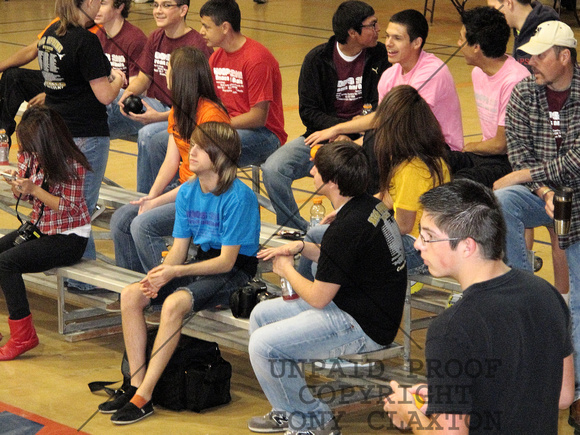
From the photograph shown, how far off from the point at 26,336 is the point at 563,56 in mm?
2959

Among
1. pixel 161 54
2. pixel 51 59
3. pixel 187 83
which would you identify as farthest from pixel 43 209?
pixel 161 54

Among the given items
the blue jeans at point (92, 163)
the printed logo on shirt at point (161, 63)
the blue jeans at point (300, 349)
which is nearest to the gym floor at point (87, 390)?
the blue jeans at point (300, 349)

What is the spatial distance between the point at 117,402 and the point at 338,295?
1.17 metres

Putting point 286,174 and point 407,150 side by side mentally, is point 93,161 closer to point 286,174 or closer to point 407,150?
point 286,174

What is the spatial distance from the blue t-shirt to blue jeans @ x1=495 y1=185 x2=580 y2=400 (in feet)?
3.72

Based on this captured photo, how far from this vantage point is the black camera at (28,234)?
483 cm

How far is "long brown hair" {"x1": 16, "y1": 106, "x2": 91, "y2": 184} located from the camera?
15.5ft

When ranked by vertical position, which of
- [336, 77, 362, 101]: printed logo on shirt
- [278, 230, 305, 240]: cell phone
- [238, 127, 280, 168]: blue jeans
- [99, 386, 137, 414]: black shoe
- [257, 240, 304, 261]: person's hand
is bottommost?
[99, 386, 137, 414]: black shoe

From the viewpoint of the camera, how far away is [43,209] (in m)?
4.81

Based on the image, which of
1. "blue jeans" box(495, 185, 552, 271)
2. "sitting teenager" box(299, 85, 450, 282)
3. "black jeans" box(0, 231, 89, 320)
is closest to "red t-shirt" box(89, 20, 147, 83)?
"black jeans" box(0, 231, 89, 320)

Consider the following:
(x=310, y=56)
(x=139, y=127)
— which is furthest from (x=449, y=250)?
(x=139, y=127)

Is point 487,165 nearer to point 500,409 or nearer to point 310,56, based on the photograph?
point 310,56

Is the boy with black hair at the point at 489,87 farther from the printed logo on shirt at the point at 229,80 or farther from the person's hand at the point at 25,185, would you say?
the person's hand at the point at 25,185

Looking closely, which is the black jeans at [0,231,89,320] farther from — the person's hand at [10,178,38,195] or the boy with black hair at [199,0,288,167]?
the boy with black hair at [199,0,288,167]
